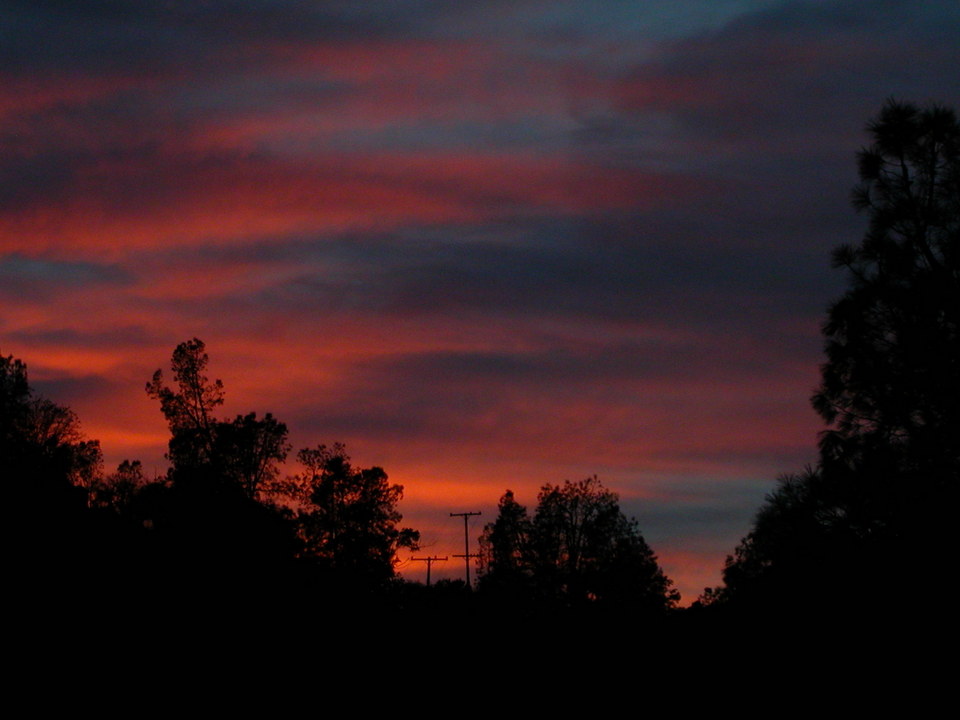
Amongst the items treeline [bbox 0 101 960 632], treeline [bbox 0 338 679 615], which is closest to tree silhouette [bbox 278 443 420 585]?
treeline [bbox 0 338 679 615]

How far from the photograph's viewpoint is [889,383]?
19500 mm

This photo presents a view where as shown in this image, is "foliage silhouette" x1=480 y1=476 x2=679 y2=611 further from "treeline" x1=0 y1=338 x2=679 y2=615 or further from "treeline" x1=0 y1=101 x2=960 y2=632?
"treeline" x1=0 y1=101 x2=960 y2=632

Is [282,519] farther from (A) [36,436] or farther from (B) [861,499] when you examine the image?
(B) [861,499]

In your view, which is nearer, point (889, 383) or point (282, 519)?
point (889, 383)

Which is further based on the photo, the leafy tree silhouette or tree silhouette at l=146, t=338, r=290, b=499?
tree silhouette at l=146, t=338, r=290, b=499

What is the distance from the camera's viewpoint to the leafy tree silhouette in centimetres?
1772

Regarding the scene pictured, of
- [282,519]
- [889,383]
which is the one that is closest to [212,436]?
[282,519]

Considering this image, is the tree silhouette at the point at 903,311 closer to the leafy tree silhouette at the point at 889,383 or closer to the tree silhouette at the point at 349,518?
the leafy tree silhouette at the point at 889,383

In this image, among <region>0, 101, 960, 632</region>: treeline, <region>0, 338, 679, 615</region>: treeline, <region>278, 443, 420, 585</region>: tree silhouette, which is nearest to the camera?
<region>0, 101, 960, 632</region>: treeline

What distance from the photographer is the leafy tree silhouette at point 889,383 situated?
17719 mm

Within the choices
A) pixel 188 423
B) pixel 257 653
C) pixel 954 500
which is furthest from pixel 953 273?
pixel 188 423

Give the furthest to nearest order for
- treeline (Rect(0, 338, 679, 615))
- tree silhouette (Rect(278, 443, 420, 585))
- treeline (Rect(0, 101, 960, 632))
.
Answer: tree silhouette (Rect(278, 443, 420, 585)) < treeline (Rect(0, 338, 679, 615)) < treeline (Rect(0, 101, 960, 632))

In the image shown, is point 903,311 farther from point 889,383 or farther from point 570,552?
point 570,552

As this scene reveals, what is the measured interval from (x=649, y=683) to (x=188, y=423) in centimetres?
4427
